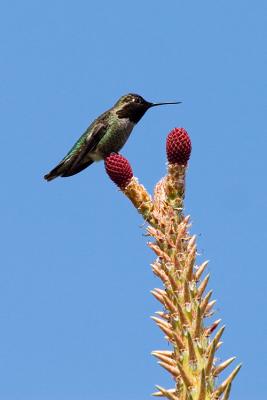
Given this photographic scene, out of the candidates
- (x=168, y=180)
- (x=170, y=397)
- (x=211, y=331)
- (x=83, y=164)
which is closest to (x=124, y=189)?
(x=168, y=180)

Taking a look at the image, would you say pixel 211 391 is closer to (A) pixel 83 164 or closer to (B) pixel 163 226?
(B) pixel 163 226

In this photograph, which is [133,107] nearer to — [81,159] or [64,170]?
[81,159]

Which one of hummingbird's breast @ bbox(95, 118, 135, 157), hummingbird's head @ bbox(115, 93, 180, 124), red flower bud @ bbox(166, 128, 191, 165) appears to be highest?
hummingbird's head @ bbox(115, 93, 180, 124)

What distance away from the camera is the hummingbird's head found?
30.8ft

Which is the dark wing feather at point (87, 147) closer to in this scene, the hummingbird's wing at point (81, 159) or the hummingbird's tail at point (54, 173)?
the hummingbird's wing at point (81, 159)

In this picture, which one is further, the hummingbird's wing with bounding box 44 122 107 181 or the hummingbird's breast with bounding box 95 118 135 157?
the hummingbird's wing with bounding box 44 122 107 181

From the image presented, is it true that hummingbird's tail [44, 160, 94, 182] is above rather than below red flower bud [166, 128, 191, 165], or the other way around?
above

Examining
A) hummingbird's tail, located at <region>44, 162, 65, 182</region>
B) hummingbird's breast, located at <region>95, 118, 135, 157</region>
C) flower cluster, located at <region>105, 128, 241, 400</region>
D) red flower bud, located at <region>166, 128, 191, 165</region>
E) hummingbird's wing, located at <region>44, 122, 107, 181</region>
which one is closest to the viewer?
flower cluster, located at <region>105, 128, 241, 400</region>

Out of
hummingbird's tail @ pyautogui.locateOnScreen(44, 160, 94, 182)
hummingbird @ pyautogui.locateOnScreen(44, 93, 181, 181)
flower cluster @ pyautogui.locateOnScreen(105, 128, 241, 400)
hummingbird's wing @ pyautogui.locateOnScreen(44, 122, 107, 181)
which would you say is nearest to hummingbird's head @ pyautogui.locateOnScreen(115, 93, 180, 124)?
hummingbird @ pyautogui.locateOnScreen(44, 93, 181, 181)

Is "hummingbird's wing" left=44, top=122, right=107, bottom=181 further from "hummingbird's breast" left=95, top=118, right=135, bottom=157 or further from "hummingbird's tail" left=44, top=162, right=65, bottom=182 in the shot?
"hummingbird's breast" left=95, top=118, right=135, bottom=157

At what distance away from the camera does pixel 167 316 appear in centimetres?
457

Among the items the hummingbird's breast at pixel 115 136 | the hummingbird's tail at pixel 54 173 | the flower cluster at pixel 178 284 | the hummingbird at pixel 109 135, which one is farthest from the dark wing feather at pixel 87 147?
the flower cluster at pixel 178 284

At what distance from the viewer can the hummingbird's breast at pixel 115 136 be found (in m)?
9.16

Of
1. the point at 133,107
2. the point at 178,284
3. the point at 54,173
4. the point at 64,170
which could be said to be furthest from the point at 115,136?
the point at 178,284
